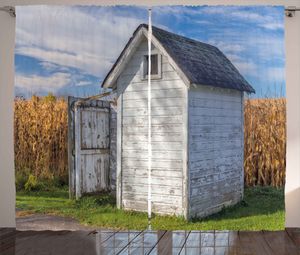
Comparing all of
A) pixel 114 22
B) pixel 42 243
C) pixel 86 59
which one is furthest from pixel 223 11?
pixel 42 243

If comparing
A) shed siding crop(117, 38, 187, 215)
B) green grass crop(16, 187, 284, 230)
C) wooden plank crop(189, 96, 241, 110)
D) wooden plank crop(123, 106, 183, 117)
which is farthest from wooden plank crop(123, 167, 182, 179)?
wooden plank crop(189, 96, 241, 110)

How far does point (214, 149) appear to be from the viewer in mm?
3740

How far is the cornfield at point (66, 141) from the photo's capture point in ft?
12.5

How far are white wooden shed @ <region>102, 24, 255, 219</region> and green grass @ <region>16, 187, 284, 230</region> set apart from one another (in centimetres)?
7

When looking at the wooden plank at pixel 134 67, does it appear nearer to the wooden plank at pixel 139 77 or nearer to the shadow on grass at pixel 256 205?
the wooden plank at pixel 139 77

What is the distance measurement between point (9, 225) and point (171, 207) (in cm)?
159

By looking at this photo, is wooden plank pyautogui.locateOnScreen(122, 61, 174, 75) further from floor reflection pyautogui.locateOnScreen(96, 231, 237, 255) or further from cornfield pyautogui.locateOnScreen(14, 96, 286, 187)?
floor reflection pyautogui.locateOnScreen(96, 231, 237, 255)

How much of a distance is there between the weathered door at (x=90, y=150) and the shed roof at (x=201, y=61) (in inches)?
14.7

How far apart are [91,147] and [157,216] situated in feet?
2.51

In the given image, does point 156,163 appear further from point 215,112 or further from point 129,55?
point 129,55

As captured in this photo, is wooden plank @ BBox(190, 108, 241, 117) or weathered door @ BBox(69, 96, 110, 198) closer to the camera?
wooden plank @ BBox(190, 108, 241, 117)

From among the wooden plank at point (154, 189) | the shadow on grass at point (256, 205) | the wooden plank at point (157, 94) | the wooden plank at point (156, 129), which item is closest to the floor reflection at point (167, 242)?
the shadow on grass at point (256, 205)

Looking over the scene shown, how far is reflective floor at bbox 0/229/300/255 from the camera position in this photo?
11.2 feet

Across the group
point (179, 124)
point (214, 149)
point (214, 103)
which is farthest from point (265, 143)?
point (179, 124)
